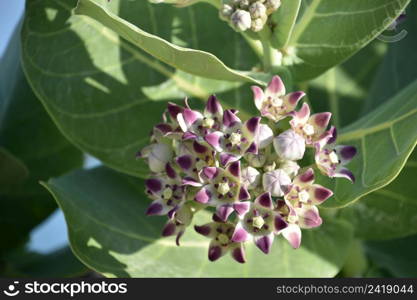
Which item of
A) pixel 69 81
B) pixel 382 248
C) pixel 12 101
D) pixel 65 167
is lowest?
pixel 382 248

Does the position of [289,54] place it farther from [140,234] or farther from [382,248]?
[382,248]

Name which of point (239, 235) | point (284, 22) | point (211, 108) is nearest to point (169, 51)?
point (211, 108)

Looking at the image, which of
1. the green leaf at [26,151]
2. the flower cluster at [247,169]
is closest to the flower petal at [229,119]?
the flower cluster at [247,169]

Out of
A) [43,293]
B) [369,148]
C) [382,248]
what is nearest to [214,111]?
[369,148]

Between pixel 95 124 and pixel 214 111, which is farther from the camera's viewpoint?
pixel 95 124

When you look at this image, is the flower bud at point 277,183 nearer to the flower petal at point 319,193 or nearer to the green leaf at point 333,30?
the flower petal at point 319,193

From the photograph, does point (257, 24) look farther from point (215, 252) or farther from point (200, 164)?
point (215, 252)
